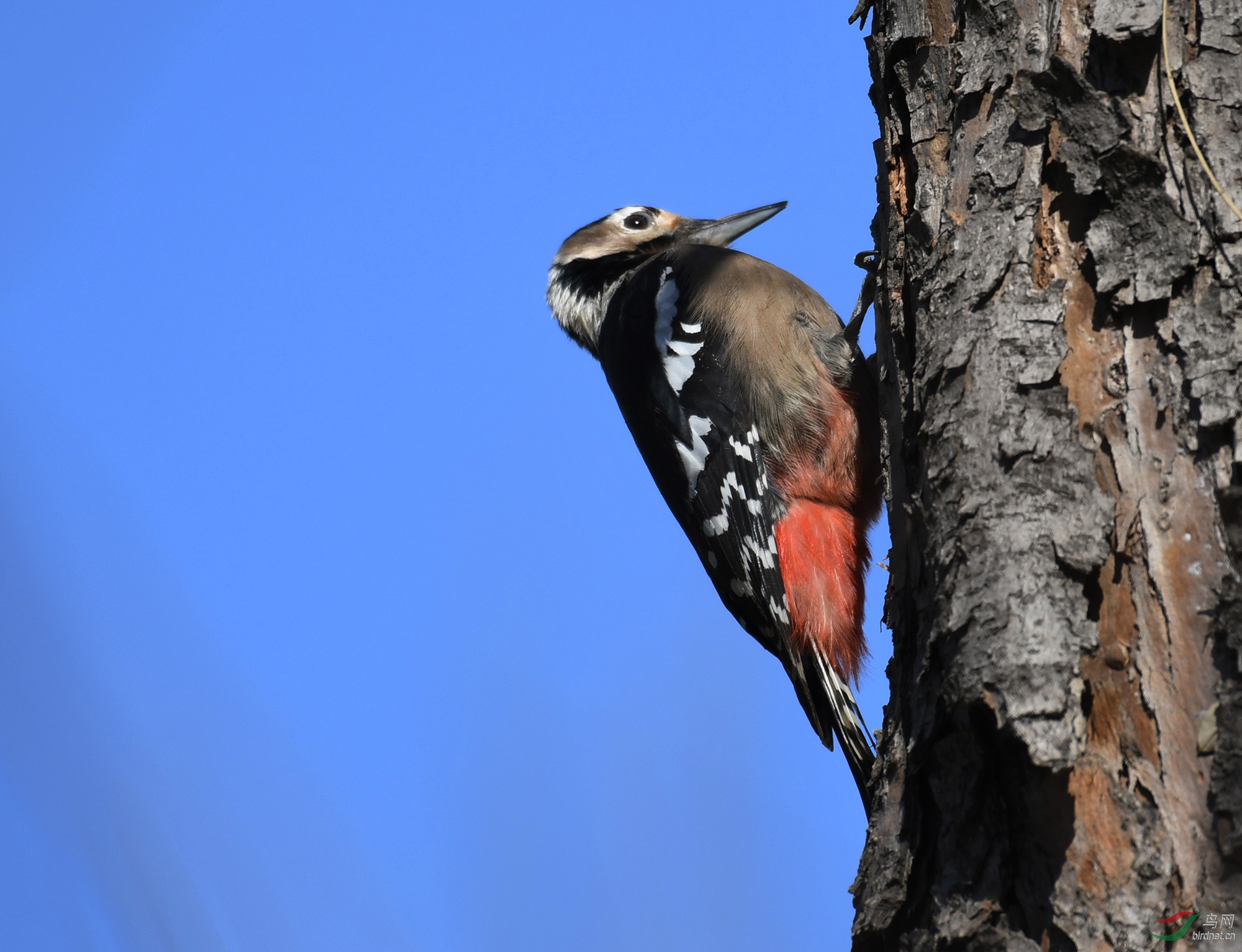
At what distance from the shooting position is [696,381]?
4004mm

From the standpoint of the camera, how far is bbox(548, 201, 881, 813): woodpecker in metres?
3.67

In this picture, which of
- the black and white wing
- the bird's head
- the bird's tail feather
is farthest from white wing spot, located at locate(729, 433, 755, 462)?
the bird's head

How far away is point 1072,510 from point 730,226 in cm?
345

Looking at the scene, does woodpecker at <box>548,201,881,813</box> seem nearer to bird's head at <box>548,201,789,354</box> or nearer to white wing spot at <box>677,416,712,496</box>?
white wing spot at <box>677,416,712,496</box>

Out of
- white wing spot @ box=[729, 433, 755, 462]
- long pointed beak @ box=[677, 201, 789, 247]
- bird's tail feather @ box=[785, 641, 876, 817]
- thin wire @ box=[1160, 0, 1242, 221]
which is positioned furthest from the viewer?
long pointed beak @ box=[677, 201, 789, 247]

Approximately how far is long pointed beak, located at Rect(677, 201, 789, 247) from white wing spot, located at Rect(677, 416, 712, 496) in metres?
1.20

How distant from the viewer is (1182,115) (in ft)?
6.00

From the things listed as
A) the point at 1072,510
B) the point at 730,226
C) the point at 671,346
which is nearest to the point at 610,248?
the point at 730,226

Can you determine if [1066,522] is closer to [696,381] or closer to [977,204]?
[977,204]

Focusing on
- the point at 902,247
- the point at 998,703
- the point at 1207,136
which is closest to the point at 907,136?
the point at 902,247

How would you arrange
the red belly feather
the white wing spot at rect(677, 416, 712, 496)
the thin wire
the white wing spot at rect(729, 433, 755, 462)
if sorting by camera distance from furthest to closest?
the white wing spot at rect(677, 416, 712, 496) → the white wing spot at rect(729, 433, 755, 462) → the red belly feather → the thin wire

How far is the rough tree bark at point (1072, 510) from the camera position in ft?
5.08

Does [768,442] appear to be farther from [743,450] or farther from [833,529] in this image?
[833,529]

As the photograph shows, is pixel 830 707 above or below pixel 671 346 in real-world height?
below
